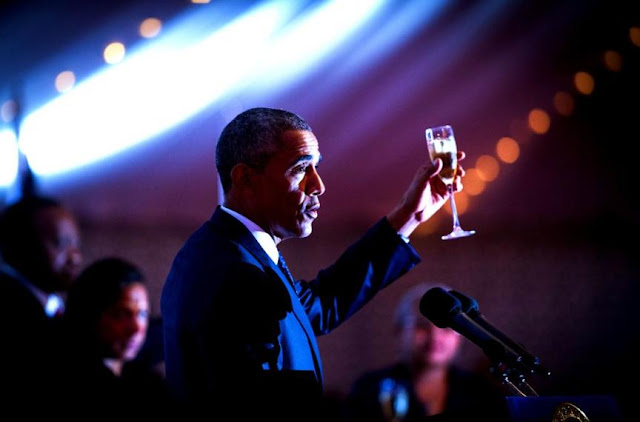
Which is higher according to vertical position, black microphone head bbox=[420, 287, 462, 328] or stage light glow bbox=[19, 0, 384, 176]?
stage light glow bbox=[19, 0, 384, 176]

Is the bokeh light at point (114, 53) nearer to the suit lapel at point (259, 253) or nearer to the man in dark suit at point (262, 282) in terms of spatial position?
the man in dark suit at point (262, 282)

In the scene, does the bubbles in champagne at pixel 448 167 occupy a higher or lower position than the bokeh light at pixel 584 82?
lower

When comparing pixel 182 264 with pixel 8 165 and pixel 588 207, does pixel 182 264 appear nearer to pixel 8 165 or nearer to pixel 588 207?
pixel 8 165

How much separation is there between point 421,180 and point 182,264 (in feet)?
2.45

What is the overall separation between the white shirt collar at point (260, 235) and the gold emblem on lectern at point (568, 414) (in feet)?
2.46

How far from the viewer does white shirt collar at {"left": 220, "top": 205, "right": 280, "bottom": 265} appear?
6.01 ft

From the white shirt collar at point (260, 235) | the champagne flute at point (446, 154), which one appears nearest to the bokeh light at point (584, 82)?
the champagne flute at point (446, 154)

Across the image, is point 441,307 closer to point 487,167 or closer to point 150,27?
point 150,27

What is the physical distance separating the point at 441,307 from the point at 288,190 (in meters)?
0.53

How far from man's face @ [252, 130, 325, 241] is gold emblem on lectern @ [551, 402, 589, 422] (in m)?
0.75

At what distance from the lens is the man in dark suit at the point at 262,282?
1251mm

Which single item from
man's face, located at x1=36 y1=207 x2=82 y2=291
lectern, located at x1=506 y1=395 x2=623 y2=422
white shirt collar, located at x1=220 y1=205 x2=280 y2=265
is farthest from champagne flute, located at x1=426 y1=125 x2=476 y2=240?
man's face, located at x1=36 y1=207 x2=82 y2=291

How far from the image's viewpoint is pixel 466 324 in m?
1.54

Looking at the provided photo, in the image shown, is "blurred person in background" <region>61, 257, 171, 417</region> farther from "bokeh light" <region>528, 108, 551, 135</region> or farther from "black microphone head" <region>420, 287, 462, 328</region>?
"bokeh light" <region>528, 108, 551, 135</region>
